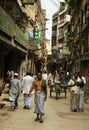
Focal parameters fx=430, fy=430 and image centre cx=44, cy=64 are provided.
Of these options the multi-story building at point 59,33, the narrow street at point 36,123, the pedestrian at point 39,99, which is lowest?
the narrow street at point 36,123

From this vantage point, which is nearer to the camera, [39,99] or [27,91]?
[39,99]

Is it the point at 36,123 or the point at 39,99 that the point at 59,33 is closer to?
the point at 39,99

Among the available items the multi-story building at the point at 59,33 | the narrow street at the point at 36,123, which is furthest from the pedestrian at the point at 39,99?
the multi-story building at the point at 59,33

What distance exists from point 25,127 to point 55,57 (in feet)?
263

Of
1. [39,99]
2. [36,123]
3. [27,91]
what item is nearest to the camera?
[36,123]

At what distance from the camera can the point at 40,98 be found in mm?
15344

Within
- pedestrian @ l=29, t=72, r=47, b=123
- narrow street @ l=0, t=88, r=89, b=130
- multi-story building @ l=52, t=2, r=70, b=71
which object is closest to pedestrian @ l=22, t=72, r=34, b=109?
narrow street @ l=0, t=88, r=89, b=130

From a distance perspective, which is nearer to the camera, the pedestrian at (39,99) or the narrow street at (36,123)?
the narrow street at (36,123)

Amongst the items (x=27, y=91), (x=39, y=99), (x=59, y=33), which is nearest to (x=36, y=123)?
(x=39, y=99)

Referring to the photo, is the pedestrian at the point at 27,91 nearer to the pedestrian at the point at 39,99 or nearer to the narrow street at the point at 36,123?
the narrow street at the point at 36,123

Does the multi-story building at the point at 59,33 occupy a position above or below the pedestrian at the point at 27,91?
above

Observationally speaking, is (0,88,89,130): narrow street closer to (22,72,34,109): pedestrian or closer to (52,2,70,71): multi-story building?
(22,72,34,109): pedestrian

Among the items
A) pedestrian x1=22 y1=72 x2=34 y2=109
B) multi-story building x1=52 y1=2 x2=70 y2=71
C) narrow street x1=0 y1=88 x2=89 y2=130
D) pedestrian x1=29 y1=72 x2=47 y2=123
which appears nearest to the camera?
narrow street x1=0 y1=88 x2=89 y2=130

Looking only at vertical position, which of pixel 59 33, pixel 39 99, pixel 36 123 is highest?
pixel 59 33
